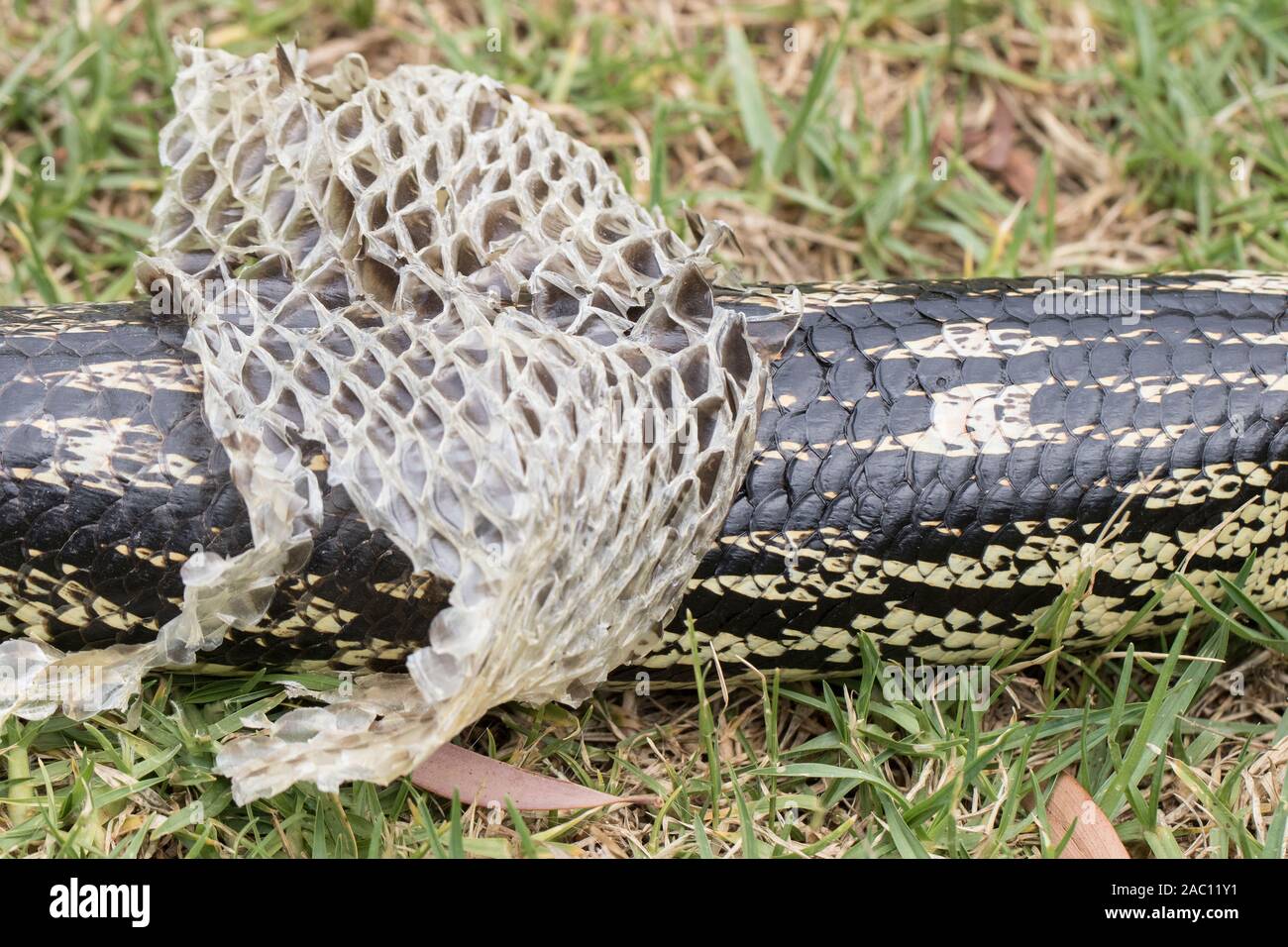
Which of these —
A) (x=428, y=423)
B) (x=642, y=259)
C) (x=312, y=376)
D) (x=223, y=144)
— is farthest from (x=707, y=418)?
(x=223, y=144)

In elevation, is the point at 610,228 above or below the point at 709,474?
above

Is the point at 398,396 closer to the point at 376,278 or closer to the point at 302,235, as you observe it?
the point at 376,278

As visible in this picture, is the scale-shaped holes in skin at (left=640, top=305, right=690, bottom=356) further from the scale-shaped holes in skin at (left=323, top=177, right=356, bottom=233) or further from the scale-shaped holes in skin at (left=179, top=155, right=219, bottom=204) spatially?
the scale-shaped holes in skin at (left=179, top=155, right=219, bottom=204)

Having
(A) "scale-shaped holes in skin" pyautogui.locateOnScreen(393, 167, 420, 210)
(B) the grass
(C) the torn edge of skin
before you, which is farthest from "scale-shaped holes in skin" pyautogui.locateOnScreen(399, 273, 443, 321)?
(B) the grass

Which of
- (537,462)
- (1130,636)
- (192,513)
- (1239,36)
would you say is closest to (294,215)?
(192,513)

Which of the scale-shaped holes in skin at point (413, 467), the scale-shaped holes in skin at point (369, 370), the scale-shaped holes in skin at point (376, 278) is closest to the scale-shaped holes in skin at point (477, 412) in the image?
the scale-shaped holes in skin at point (413, 467)

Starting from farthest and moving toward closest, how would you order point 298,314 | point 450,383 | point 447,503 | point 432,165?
1. point 432,165
2. point 298,314
3. point 450,383
4. point 447,503

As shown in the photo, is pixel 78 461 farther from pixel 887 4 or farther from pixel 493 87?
pixel 887 4
